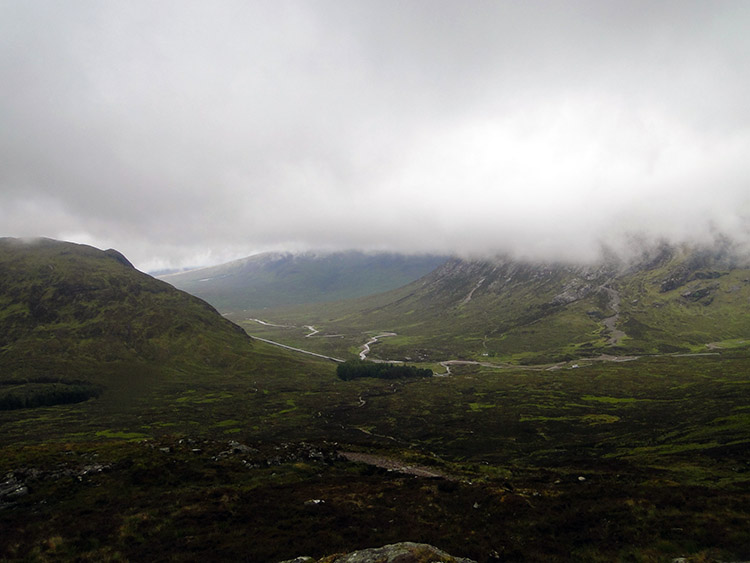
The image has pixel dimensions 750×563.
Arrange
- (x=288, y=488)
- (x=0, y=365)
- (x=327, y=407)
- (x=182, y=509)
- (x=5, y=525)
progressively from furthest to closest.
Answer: (x=0, y=365)
(x=327, y=407)
(x=288, y=488)
(x=182, y=509)
(x=5, y=525)

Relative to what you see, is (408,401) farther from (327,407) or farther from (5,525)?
(5,525)

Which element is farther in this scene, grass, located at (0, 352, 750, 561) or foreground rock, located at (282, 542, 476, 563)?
grass, located at (0, 352, 750, 561)

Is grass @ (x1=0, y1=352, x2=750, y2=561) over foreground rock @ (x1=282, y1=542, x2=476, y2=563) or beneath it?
beneath

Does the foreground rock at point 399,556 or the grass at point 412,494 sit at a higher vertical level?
the foreground rock at point 399,556

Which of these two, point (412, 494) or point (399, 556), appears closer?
point (399, 556)

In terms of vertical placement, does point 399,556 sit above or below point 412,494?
above

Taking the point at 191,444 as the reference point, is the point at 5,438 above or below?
below

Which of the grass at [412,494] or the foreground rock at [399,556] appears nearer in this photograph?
the foreground rock at [399,556]

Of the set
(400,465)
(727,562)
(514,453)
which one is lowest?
(514,453)

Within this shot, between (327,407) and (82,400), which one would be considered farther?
(82,400)

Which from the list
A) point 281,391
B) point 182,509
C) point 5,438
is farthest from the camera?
point 281,391

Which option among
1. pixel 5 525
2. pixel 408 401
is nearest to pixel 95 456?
pixel 5 525
